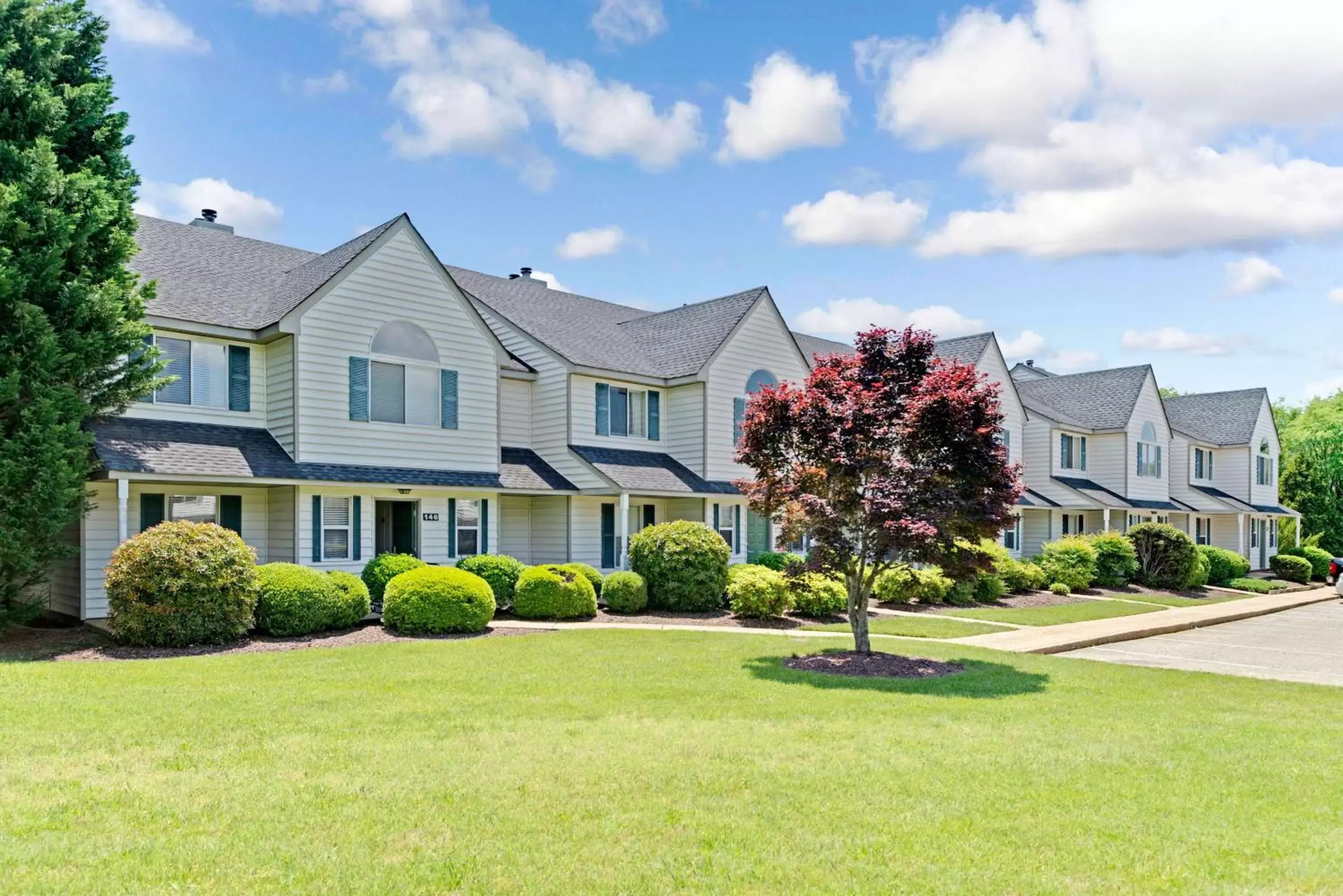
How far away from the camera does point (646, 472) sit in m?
25.3

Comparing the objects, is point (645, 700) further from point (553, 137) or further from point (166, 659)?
point (553, 137)

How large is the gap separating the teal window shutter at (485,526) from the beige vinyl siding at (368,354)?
816 mm

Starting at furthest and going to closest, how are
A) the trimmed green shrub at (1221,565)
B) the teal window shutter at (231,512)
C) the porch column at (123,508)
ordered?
the trimmed green shrub at (1221,565) → the teal window shutter at (231,512) → the porch column at (123,508)

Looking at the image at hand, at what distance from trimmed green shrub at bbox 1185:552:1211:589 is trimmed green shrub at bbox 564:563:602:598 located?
23801 mm

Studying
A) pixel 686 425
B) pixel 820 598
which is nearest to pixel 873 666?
pixel 820 598

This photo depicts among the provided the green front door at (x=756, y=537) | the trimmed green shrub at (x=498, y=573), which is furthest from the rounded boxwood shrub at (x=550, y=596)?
the green front door at (x=756, y=537)

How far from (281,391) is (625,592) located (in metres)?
8.40

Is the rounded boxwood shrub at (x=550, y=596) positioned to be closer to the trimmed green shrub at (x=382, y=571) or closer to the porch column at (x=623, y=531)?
the trimmed green shrub at (x=382, y=571)

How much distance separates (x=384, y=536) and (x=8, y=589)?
26.5ft

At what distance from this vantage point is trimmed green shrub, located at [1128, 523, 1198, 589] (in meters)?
34.3

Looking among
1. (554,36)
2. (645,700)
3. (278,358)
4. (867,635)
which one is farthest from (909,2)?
(278,358)

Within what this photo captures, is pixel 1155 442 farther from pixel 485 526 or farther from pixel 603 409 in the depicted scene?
pixel 485 526

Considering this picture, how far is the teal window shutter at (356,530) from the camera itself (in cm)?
2005

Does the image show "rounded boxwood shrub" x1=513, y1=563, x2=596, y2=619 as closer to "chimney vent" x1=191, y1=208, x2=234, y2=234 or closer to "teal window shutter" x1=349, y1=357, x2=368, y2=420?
"teal window shutter" x1=349, y1=357, x2=368, y2=420
